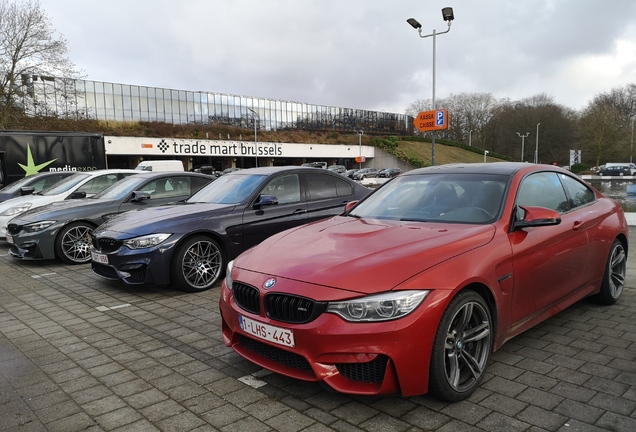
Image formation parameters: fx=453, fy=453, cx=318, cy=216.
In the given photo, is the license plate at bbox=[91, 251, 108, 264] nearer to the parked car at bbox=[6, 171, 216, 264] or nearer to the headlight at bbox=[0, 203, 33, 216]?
the parked car at bbox=[6, 171, 216, 264]

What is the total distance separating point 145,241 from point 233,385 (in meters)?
2.89

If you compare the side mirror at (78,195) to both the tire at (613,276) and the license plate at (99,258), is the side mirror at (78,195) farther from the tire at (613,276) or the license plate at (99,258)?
the tire at (613,276)

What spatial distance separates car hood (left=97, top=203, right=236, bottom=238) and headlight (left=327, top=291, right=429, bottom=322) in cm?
358

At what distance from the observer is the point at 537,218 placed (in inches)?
132

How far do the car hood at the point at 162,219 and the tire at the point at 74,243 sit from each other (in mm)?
1839

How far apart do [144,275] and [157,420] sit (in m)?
2.99

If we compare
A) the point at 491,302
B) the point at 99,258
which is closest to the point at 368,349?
the point at 491,302

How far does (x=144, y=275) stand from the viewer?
5508 millimetres

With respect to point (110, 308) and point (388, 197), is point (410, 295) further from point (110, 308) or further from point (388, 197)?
point (110, 308)

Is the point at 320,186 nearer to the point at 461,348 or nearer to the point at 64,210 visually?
the point at 64,210

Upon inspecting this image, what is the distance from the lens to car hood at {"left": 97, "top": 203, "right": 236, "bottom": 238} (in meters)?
5.64

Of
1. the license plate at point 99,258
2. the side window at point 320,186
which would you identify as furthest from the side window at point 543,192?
the license plate at point 99,258

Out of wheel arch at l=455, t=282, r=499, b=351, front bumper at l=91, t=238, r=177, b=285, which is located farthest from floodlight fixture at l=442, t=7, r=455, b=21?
wheel arch at l=455, t=282, r=499, b=351

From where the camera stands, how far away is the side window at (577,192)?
4480 mm
